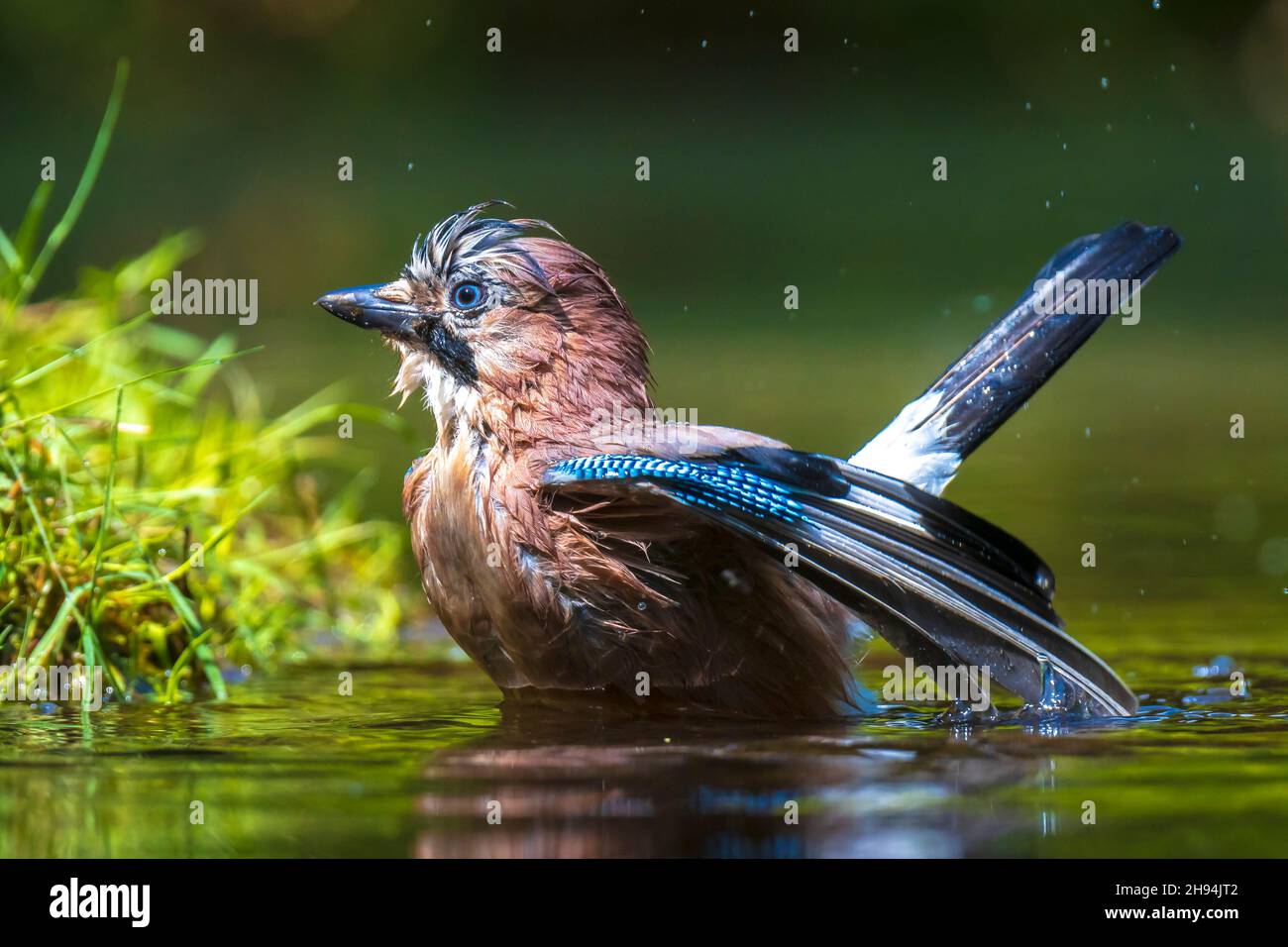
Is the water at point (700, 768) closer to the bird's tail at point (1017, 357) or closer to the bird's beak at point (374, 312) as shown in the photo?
the bird's tail at point (1017, 357)

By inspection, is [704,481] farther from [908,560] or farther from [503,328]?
[503,328]

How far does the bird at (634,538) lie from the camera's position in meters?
5.50

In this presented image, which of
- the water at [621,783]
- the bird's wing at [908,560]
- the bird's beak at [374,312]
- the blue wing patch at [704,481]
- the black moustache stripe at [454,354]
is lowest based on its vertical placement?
the water at [621,783]

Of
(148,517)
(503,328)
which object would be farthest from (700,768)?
(148,517)

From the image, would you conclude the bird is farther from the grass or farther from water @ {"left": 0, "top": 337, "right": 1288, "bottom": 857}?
the grass

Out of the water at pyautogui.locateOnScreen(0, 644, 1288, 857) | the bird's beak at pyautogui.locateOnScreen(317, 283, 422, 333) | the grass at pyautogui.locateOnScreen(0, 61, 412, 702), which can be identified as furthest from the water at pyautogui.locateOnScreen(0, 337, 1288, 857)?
the bird's beak at pyautogui.locateOnScreen(317, 283, 422, 333)

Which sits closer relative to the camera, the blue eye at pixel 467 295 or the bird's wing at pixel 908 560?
the bird's wing at pixel 908 560

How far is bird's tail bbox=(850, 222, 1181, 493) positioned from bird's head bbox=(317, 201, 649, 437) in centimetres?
113

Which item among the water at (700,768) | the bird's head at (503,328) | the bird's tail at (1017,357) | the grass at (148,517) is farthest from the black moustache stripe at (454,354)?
the bird's tail at (1017,357)

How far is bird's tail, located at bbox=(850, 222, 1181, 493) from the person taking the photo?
6.83 m

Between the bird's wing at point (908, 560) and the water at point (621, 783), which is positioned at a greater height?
the bird's wing at point (908, 560)

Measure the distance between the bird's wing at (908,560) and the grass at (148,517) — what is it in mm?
1755

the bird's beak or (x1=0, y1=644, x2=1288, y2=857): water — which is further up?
the bird's beak

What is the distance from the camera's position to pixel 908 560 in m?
5.49
